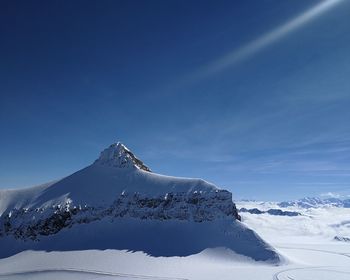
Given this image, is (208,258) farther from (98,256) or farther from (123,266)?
(98,256)

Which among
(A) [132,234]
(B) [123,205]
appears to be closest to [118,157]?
(B) [123,205]

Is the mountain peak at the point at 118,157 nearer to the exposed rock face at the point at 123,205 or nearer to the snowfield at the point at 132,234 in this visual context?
the snowfield at the point at 132,234

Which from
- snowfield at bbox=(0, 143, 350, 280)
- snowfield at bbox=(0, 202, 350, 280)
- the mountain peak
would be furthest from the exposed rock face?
snowfield at bbox=(0, 202, 350, 280)

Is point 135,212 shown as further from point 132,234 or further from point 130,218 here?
point 132,234

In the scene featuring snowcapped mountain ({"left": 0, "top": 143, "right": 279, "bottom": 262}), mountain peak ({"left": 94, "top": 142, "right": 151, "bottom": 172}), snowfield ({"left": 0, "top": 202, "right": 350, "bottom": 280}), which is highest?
mountain peak ({"left": 94, "top": 142, "right": 151, "bottom": 172})

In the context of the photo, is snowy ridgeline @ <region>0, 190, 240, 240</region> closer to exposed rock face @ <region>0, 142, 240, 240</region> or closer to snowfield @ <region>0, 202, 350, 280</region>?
exposed rock face @ <region>0, 142, 240, 240</region>

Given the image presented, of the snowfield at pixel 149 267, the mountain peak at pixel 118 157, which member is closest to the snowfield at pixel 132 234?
the snowfield at pixel 149 267
